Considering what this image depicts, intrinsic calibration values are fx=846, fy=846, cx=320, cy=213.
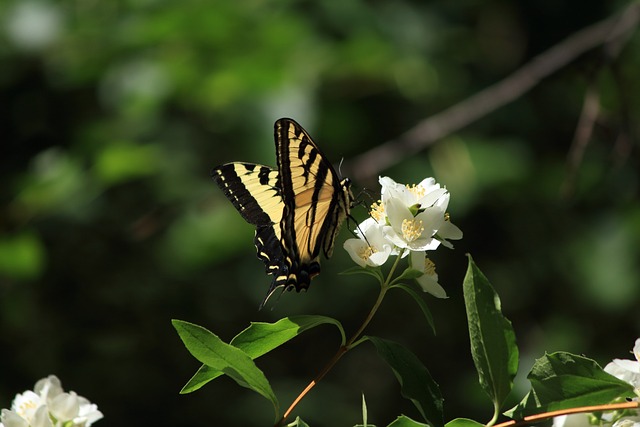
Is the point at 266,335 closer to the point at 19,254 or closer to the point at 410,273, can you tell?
the point at 410,273

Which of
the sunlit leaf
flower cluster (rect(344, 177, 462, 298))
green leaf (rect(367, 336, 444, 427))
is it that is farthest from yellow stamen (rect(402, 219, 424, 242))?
Result: the sunlit leaf

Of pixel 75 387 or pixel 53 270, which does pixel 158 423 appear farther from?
pixel 53 270

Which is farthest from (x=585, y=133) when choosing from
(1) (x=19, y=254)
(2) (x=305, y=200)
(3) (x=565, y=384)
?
(1) (x=19, y=254)

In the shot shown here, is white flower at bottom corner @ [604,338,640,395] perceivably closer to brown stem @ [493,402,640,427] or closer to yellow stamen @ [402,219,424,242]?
brown stem @ [493,402,640,427]

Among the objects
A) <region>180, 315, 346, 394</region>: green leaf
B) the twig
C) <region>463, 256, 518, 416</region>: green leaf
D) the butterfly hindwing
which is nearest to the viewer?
<region>463, 256, 518, 416</region>: green leaf

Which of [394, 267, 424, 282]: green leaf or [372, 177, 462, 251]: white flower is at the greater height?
[372, 177, 462, 251]: white flower

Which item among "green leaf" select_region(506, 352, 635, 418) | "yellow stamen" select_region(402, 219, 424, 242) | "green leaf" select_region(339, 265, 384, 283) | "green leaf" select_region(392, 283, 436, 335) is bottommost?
"green leaf" select_region(506, 352, 635, 418)
